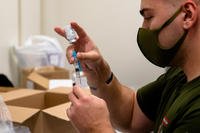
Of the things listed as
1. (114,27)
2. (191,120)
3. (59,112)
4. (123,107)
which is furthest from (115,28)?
(191,120)

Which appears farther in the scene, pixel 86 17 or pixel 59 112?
pixel 86 17

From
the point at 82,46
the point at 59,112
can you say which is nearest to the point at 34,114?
the point at 59,112

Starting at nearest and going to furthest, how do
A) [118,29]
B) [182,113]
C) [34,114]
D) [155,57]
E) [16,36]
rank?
[182,113] < [155,57] < [34,114] < [16,36] < [118,29]

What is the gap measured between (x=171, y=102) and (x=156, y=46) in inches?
7.9

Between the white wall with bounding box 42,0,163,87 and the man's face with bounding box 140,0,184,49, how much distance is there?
265cm

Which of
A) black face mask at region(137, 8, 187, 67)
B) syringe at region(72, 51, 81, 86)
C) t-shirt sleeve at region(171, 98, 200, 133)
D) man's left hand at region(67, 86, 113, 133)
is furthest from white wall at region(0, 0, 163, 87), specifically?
t-shirt sleeve at region(171, 98, 200, 133)

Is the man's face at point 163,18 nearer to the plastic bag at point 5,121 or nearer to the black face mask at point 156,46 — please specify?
the black face mask at point 156,46

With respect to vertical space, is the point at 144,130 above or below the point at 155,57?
below

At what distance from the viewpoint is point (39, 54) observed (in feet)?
9.23

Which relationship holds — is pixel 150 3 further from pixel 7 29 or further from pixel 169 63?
pixel 7 29

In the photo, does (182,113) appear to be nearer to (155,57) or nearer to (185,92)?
(185,92)

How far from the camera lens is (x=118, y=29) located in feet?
12.4

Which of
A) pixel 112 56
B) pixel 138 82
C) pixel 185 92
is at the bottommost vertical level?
pixel 138 82

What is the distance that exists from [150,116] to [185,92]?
39 centimetres
